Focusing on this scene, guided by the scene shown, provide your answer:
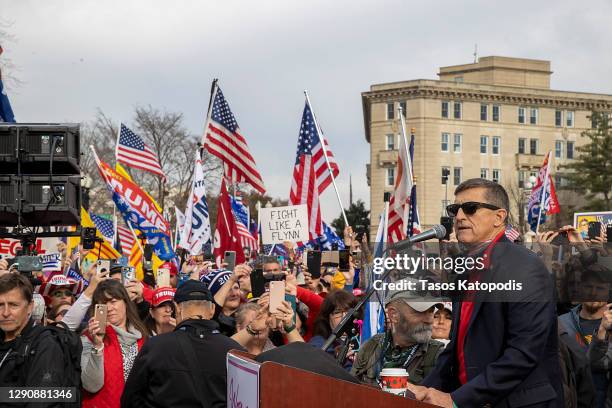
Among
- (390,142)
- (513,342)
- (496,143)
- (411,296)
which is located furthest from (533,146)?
(513,342)

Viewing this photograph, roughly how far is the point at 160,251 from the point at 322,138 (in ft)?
11.6

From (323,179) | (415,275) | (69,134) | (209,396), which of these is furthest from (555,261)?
(323,179)

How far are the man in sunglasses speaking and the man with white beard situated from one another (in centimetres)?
129

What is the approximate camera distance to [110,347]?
7.88 metres

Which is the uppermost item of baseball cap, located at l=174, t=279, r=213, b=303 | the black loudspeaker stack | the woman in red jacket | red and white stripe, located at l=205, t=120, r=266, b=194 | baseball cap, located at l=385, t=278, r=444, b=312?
red and white stripe, located at l=205, t=120, r=266, b=194

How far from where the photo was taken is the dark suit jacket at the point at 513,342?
5121 millimetres

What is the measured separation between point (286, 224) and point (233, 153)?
9.07 feet

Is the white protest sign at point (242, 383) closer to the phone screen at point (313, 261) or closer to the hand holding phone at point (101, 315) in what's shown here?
the hand holding phone at point (101, 315)

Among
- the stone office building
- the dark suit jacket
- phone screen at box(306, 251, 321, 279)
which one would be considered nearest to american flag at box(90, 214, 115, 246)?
phone screen at box(306, 251, 321, 279)

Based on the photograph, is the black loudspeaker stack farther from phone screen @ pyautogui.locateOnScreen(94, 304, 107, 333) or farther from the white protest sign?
the white protest sign

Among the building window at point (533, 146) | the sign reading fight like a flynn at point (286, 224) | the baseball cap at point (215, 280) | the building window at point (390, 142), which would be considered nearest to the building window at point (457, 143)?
the building window at point (390, 142)

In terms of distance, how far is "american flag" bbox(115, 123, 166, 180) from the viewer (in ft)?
72.3

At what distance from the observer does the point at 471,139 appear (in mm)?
104750

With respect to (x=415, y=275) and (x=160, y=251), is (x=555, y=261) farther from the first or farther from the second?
(x=160, y=251)
